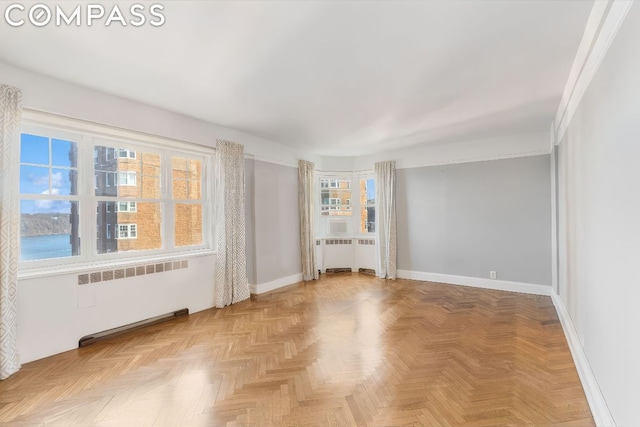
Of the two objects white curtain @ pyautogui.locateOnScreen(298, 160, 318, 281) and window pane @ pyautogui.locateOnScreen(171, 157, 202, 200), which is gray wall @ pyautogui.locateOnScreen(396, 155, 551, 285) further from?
window pane @ pyautogui.locateOnScreen(171, 157, 202, 200)

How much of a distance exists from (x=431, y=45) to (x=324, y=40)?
0.84 metres

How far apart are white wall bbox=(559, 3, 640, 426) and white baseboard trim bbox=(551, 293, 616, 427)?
57 millimetres

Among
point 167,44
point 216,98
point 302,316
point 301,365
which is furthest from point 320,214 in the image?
point 167,44

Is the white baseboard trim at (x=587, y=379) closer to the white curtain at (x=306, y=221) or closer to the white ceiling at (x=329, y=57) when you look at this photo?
the white ceiling at (x=329, y=57)

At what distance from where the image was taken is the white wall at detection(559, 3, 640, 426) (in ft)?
4.74

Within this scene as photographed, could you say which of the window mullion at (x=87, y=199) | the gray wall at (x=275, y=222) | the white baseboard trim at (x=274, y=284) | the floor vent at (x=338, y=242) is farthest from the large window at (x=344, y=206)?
the window mullion at (x=87, y=199)

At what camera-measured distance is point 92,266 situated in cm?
324

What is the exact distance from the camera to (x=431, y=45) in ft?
7.74

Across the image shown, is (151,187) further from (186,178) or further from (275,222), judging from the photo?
(275,222)

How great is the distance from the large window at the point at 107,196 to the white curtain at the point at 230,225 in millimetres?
207

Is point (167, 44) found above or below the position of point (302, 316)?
above

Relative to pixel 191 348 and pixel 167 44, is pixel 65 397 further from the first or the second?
pixel 167 44

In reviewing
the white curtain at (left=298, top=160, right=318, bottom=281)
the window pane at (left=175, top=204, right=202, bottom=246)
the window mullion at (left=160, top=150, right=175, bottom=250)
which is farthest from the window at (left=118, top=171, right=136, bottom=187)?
the white curtain at (left=298, top=160, right=318, bottom=281)

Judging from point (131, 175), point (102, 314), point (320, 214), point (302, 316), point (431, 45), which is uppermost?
point (431, 45)
